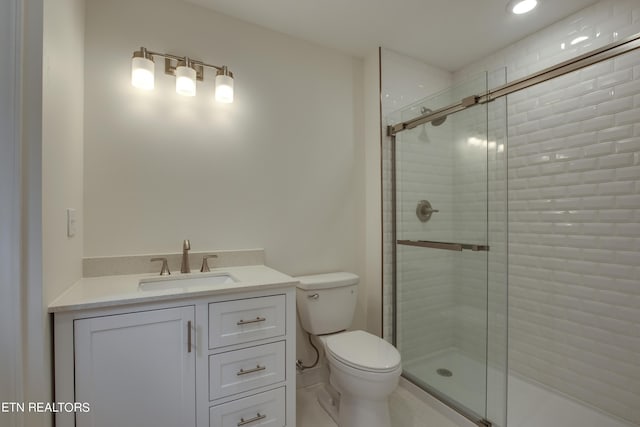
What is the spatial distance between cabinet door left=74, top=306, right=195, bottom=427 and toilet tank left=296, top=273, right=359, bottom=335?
748mm

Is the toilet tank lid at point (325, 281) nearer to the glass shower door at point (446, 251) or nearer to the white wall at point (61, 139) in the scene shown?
the glass shower door at point (446, 251)

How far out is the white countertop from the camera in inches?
40.0

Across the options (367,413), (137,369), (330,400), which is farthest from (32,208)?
(330,400)

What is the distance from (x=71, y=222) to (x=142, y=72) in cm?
80

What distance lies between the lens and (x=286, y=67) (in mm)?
1954

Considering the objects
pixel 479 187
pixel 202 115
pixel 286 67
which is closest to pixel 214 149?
pixel 202 115

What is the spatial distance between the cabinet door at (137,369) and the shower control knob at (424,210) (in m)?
1.59

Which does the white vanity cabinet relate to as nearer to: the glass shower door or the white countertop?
the white countertop

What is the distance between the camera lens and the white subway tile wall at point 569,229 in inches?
61.9

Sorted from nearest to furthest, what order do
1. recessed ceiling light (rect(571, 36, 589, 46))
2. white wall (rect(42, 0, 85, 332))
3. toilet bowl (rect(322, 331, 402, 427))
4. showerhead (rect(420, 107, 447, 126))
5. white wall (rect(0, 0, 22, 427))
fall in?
white wall (rect(0, 0, 22, 427)) < white wall (rect(42, 0, 85, 332)) < toilet bowl (rect(322, 331, 402, 427)) < recessed ceiling light (rect(571, 36, 589, 46)) < showerhead (rect(420, 107, 447, 126))

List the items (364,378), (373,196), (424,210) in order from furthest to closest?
(373,196)
(424,210)
(364,378)

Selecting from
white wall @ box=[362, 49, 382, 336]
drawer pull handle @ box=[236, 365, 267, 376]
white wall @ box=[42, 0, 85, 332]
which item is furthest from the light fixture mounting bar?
drawer pull handle @ box=[236, 365, 267, 376]

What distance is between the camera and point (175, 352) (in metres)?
1.14

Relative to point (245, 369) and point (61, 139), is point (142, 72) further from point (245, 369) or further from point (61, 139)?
point (245, 369)
